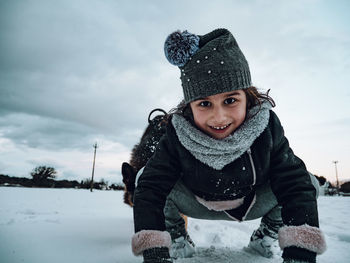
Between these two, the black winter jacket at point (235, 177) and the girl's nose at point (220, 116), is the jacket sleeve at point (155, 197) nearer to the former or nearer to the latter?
the black winter jacket at point (235, 177)

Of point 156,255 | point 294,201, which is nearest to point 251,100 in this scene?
point 294,201

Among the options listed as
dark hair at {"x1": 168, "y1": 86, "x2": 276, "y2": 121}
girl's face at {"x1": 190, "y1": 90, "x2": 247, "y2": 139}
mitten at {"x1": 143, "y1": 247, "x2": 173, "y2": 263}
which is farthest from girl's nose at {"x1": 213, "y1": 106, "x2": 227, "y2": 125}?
mitten at {"x1": 143, "y1": 247, "x2": 173, "y2": 263}

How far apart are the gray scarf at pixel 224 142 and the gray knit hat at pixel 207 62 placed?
20 cm

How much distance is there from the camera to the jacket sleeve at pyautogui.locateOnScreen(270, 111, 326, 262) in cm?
85

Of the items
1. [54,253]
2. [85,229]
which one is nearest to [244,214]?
[54,253]

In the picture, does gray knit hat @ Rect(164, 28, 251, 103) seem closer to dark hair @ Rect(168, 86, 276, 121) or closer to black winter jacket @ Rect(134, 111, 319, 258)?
dark hair @ Rect(168, 86, 276, 121)

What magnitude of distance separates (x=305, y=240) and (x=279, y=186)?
25cm

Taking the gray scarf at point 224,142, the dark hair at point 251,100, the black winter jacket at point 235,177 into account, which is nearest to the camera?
the black winter jacket at point 235,177

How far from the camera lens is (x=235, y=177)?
1.10m

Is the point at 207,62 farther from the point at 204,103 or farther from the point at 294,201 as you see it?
the point at 294,201

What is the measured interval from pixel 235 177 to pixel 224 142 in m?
0.18

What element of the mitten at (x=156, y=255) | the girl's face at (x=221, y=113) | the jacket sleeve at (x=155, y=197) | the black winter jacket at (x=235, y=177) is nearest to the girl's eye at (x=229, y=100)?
the girl's face at (x=221, y=113)

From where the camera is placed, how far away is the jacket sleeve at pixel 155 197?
3.07ft

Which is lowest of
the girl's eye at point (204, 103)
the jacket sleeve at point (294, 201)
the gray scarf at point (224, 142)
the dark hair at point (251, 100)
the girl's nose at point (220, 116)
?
the jacket sleeve at point (294, 201)
